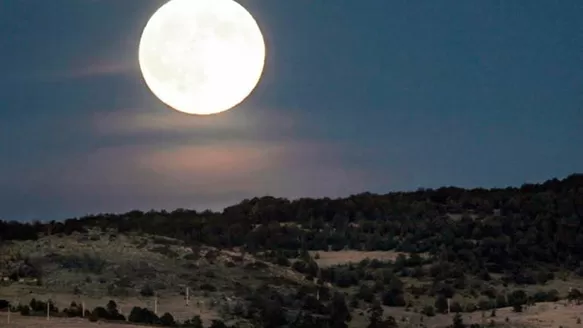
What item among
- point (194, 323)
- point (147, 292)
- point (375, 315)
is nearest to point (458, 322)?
point (375, 315)

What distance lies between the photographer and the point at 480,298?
4794 cm

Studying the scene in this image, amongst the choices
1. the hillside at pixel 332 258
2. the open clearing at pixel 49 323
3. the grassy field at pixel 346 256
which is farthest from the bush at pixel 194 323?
the grassy field at pixel 346 256

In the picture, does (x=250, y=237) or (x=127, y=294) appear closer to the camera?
(x=127, y=294)

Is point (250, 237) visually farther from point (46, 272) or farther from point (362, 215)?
point (46, 272)

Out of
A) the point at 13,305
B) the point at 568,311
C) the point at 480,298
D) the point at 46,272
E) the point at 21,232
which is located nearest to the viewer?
the point at 13,305

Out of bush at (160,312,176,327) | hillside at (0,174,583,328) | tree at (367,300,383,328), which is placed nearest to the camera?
bush at (160,312,176,327)

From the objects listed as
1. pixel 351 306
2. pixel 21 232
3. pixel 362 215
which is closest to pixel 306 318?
pixel 351 306

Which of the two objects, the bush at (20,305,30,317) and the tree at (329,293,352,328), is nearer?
the bush at (20,305,30,317)

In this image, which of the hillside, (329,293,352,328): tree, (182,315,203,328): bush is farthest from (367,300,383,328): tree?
(182,315,203,328): bush

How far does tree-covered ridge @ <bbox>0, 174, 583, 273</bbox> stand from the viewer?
2272 inches

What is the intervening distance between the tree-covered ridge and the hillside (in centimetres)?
11

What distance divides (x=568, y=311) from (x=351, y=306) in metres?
8.18

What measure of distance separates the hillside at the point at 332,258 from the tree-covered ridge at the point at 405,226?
0.11 m

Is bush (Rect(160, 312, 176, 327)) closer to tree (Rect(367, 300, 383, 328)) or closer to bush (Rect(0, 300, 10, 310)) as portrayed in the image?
bush (Rect(0, 300, 10, 310))
